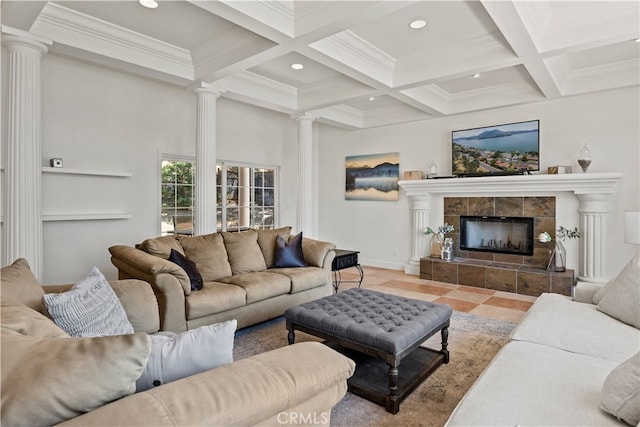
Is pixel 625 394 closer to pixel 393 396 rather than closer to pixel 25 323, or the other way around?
pixel 393 396

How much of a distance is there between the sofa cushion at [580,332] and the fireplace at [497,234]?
3064 mm

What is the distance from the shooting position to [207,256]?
3.80m

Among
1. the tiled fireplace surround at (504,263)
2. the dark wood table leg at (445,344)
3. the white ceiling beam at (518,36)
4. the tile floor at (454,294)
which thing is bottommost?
the tile floor at (454,294)

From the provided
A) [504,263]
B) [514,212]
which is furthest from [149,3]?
[504,263]

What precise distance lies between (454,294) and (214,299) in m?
3.26

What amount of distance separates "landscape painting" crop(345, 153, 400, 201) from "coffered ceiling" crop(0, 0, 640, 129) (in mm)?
1594

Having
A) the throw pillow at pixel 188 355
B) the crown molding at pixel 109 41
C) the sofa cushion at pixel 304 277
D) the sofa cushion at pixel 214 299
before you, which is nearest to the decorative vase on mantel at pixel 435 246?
the sofa cushion at pixel 304 277

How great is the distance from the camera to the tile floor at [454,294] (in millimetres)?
4184

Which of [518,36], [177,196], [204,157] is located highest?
[518,36]

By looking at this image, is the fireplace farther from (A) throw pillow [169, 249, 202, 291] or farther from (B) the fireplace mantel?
(A) throw pillow [169, 249, 202, 291]

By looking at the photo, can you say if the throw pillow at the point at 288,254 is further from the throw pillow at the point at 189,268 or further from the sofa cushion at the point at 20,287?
the sofa cushion at the point at 20,287

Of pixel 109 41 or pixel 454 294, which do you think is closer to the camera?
pixel 109 41

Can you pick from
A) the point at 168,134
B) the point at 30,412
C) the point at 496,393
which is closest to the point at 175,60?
the point at 168,134

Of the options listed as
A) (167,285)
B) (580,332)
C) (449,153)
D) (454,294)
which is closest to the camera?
(580,332)
